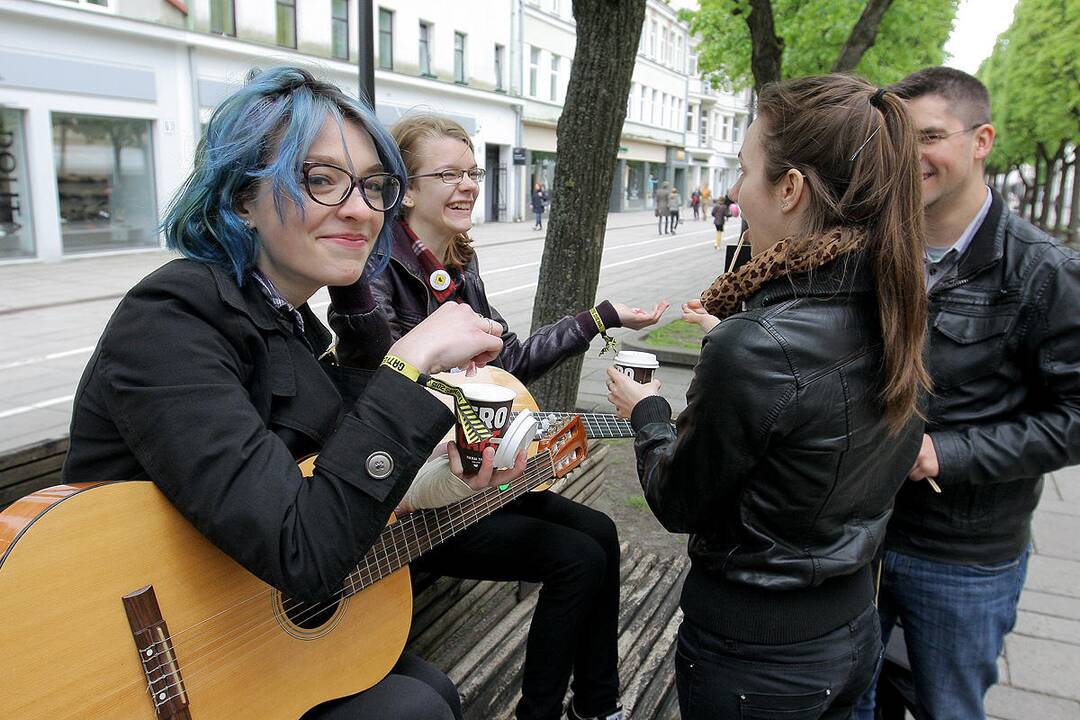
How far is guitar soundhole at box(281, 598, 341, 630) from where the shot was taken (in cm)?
173

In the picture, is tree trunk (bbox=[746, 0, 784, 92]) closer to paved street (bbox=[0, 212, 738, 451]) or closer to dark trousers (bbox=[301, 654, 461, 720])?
paved street (bbox=[0, 212, 738, 451])

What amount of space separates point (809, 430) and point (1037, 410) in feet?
2.99

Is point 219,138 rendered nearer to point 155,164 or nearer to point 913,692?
point 913,692

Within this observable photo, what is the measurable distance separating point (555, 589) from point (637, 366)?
714mm

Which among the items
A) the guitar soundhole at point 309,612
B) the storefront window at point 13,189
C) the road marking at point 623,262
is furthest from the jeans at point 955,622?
the storefront window at point 13,189

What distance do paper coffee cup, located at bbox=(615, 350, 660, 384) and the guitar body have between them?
0.99m

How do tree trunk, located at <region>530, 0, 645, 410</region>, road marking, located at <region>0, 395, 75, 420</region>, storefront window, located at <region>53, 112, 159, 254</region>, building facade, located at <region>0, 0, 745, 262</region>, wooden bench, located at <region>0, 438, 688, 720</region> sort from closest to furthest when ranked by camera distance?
wooden bench, located at <region>0, 438, 688, 720</region>
tree trunk, located at <region>530, 0, 645, 410</region>
road marking, located at <region>0, 395, 75, 420</region>
building facade, located at <region>0, 0, 745, 262</region>
storefront window, located at <region>53, 112, 159, 254</region>

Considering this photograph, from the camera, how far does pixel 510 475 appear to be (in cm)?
190

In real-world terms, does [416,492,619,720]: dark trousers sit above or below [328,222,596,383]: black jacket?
below

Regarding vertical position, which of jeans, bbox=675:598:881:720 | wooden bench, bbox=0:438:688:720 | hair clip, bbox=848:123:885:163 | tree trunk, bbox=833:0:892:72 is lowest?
wooden bench, bbox=0:438:688:720

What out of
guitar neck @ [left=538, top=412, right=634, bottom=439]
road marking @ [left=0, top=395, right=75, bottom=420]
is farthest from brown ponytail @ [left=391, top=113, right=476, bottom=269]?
road marking @ [left=0, top=395, right=75, bottom=420]

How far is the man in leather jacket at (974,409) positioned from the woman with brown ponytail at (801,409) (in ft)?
1.37

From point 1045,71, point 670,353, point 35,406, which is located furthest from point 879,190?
point 1045,71

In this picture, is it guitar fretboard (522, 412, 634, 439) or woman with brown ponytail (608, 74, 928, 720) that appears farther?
guitar fretboard (522, 412, 634, 439)
